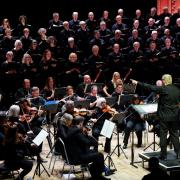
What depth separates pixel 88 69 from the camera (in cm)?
1270

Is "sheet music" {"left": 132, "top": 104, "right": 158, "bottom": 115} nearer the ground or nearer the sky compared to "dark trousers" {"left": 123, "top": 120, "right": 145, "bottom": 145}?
nearer the sky

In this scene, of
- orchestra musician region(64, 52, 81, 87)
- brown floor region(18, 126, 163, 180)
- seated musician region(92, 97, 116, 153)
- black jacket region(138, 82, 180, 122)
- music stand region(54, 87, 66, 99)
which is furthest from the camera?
orchestra musician region(64, 52, 81, 87)

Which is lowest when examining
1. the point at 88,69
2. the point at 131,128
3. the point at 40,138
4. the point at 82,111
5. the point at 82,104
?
the point at 131,128

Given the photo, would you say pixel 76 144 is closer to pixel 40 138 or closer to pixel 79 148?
pixel 79 148

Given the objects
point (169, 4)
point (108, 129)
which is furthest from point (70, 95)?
point (169, 4)

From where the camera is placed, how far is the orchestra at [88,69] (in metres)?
9.46

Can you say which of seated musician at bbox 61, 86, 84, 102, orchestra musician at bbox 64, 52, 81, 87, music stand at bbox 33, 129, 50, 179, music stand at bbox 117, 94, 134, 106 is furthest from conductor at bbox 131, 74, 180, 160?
orchestra musician at bbox 64, 52, 81, 87

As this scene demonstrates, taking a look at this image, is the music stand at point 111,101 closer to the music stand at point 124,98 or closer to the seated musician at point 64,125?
the music stand at point 124,98

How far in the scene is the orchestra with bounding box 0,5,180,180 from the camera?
31.0 ft

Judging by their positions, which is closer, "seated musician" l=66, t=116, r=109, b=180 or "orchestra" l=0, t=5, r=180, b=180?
"seated musician" l=66, t=116, r=109, b=180

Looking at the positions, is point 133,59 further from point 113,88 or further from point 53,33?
point 53,33

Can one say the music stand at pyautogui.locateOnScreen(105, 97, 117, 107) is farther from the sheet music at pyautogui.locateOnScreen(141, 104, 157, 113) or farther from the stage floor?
the stage floor

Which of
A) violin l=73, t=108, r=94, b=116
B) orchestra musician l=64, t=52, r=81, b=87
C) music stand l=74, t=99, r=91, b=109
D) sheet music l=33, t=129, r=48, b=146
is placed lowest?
sheet music l=33, t=129, r=48, b=146

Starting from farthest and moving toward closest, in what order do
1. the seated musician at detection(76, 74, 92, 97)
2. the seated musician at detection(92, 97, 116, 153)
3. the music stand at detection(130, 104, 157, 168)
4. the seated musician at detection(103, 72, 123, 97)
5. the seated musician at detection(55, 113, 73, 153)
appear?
1. the seated musician at detection(103, 72, 123, 97)
2. the seated musician at detection(76, 74, 92, 97)
3. the seated musician at detection(92, 97, 116, 153)
4. the music stand at detection(130, 104, 157, 168)
5. the seated musician at detection(55, 113, 73, 153)
